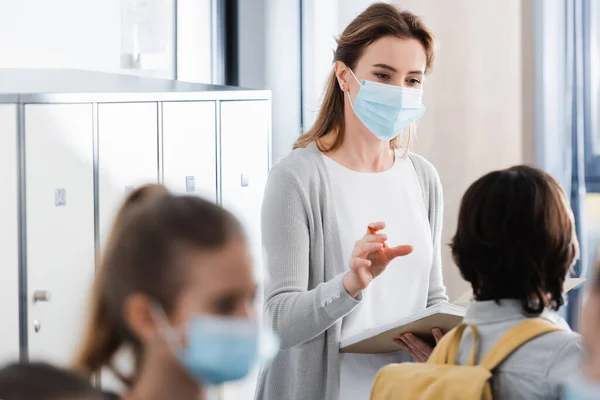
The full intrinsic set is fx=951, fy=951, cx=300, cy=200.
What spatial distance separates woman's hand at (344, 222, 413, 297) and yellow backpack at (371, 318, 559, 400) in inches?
10.6

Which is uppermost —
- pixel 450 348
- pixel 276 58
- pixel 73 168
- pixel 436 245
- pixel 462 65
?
pixel 276 58

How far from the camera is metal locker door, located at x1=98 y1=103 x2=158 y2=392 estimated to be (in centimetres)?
304

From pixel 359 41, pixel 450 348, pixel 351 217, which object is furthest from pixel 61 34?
pixel 450 348

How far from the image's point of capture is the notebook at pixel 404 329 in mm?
1619

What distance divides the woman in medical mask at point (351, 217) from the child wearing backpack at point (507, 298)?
1.15ft

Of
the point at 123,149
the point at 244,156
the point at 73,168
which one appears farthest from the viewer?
the point at 244,156

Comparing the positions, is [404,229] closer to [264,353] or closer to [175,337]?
[264,353]

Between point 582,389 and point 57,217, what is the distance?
2.20 m

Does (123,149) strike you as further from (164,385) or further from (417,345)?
(164,385)

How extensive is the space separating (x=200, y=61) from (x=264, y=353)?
3.40m

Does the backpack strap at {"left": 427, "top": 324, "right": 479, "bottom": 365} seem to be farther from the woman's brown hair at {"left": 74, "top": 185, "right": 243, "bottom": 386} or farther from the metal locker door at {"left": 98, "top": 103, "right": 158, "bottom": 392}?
the metal locker door at {"left": 98, "top": 103, "right": 158, "bottom": 392}

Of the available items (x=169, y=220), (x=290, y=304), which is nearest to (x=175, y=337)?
(x=169, y=220)

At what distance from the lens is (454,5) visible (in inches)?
137

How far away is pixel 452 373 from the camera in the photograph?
4.26 feet
